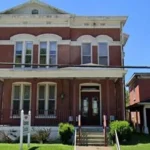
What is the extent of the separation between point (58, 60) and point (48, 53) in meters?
1.00

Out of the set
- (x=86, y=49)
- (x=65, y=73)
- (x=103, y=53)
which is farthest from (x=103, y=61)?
(x=65, y=73)

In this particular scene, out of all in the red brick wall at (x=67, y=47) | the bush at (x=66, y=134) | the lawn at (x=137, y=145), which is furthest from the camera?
the red brick wall at (x=67, y=47)

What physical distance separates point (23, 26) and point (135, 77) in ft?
38.4

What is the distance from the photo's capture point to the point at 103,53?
23594mm

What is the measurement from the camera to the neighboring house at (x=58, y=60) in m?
22.2

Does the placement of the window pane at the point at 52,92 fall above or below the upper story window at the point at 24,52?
Result: below

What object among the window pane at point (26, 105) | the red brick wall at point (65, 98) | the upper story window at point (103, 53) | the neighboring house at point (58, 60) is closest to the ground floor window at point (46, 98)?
the neighboring house at point (58, 60)

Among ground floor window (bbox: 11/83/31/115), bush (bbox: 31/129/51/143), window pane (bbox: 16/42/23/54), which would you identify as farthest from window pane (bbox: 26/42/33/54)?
bush (bbox: 31/129/51/143)

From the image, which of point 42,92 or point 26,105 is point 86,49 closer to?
point 42,92

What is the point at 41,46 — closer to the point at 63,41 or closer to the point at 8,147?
the point at 63,41

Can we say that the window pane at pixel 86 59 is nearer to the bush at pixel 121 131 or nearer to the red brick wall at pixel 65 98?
the red brick wall at pixel 65 98

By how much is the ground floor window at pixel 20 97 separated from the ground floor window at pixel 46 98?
2.88ft

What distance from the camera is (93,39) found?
77.5 feet

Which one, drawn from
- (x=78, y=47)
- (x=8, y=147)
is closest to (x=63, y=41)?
A: (x=78, y=47)
